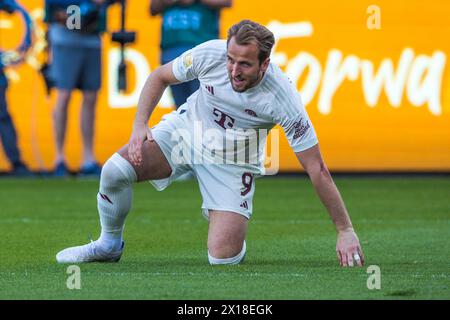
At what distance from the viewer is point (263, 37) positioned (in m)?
6.50

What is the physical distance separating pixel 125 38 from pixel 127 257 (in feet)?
15.6

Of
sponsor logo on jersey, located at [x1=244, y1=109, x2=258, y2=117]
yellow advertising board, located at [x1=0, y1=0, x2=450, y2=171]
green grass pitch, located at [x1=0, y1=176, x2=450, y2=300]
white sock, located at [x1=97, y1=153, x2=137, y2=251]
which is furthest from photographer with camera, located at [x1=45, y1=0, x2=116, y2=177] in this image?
sponsor logo on jersey, located at [x1=244, y1=109, x2=258, y2=117]

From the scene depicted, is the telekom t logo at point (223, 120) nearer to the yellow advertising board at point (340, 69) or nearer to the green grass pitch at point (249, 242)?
the green grass pitch at point (249, 242)

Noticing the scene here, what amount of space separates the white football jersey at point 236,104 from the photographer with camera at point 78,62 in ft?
17.5

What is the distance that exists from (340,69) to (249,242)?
4.84 meters

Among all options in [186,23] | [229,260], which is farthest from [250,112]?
[186,23]

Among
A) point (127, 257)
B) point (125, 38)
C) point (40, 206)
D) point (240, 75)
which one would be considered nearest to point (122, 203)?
point (127, 257)

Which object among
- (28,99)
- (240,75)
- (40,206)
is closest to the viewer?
(240,75)

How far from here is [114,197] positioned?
6.98m

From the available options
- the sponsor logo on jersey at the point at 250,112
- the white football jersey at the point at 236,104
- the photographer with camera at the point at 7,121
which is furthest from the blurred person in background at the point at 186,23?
the sponsor logo on jersey at the point at 250,112

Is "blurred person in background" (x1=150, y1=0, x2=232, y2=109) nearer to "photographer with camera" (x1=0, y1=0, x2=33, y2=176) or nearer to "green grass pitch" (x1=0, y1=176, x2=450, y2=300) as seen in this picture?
"green grass pitch" (x1=0, y1=176, x2=450, y2=300)

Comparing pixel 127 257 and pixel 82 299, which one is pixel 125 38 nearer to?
pixel 127 257

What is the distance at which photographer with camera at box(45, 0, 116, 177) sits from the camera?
12.5m

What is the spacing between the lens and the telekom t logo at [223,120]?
705cm
